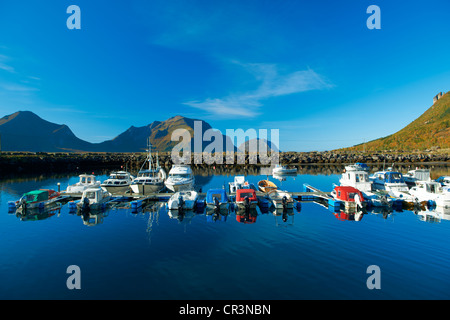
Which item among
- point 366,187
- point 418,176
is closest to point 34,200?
point 366,187

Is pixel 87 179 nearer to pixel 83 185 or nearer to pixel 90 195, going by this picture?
pixel 83 185

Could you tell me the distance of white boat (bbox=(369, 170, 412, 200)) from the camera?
34438mm

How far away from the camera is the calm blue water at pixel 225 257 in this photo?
41.2 feet

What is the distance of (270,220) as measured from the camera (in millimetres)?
25953

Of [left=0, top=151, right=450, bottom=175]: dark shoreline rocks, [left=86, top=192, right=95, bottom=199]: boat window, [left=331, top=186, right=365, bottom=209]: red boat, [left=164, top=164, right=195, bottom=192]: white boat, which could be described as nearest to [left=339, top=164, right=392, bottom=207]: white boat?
[left=331, top=186, right=365, bottom=209]: red boat

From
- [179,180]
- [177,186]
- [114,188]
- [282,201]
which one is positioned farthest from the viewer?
[179,180]

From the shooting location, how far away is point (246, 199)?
28219 mm

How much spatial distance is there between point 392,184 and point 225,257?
3342 centimetres

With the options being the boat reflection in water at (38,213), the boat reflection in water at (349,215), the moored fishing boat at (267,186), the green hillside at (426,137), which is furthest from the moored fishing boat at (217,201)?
the green hillside at (426,137)

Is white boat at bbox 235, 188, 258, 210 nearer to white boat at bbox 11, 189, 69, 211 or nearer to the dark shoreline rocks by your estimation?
white boat at bbox 11, 189, 69, 211

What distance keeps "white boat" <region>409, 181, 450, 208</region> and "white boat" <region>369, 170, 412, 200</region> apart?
1154 mm
